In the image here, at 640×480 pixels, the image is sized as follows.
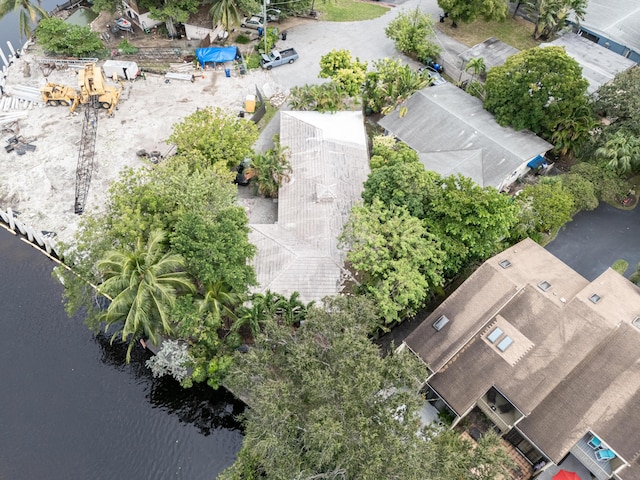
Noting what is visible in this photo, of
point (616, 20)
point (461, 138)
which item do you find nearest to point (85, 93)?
point (461, 138)

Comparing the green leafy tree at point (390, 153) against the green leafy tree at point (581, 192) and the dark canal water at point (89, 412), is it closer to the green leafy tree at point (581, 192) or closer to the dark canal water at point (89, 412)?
the green leafy tree at point (581, 192)

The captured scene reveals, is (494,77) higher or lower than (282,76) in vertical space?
higher

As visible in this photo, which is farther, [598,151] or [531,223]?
[598,151]

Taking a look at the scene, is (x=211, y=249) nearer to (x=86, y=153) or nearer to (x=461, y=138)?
(x=86, y=153)

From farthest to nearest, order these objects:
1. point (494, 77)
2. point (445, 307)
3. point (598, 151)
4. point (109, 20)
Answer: point (109, 20)
point (494, 77)
point (598, 151)
point (445, 307)

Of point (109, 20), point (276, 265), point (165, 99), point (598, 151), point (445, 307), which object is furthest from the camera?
point (109, 20)

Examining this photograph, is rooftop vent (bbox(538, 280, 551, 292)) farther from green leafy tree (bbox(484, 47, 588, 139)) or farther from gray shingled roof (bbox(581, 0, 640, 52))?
gray shingled roof (bbox(581, 0, 640, 52))

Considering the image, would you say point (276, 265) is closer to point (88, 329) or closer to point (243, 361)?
point (243, 361)

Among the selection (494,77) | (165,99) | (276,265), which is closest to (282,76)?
(165,99)
